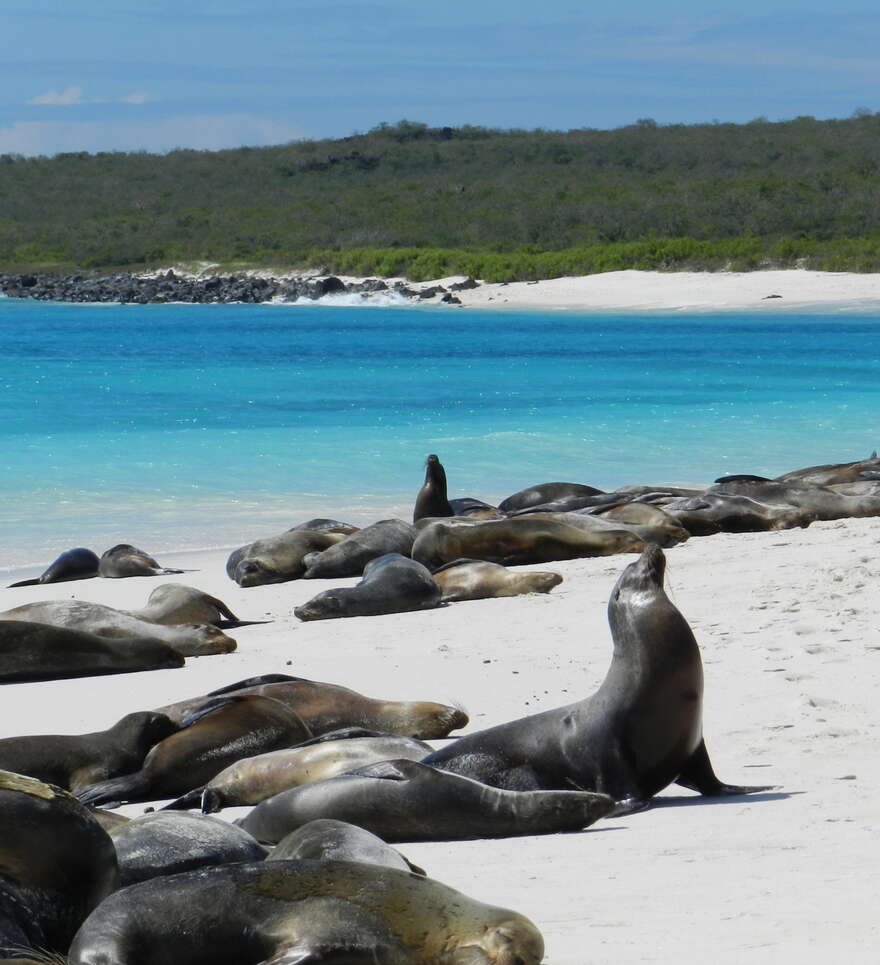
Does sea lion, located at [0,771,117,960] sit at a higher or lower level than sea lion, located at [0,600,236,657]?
higher

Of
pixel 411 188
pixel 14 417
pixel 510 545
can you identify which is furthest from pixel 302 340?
pixel 411 188

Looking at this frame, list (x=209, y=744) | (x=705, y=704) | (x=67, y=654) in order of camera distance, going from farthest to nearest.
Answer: (x=67, y=654) < (x=705, y=704) < (x=209, y=744)

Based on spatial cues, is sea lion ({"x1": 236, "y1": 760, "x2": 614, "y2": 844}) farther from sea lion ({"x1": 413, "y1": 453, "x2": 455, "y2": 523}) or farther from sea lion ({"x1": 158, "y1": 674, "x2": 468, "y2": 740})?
sea lion ({"x1": 413, "y1": 453, "x2": 455, "y2": 523})

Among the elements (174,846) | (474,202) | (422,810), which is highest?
(474,202)

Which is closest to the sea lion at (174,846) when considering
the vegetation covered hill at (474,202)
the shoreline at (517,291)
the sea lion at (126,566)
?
the sea lion at (126,566)

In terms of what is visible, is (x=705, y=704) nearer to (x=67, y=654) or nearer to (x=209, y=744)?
(x=209, y=744)

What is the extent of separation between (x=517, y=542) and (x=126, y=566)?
241 cm

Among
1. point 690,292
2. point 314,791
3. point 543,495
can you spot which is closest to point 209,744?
point 314,791

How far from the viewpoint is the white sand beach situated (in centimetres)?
4628

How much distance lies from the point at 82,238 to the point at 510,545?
7882 cm

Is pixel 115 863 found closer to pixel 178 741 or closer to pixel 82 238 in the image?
pixel 178 741

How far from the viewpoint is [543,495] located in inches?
477

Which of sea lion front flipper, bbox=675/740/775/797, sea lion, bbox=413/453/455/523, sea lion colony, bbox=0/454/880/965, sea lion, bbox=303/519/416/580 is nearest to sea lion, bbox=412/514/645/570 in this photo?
sea lion, bbox=303/519/416/580

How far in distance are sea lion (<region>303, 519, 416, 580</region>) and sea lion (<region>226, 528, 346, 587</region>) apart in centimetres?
11
